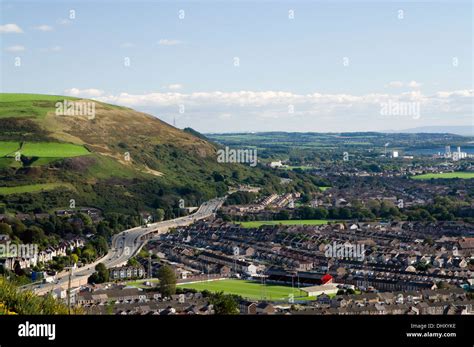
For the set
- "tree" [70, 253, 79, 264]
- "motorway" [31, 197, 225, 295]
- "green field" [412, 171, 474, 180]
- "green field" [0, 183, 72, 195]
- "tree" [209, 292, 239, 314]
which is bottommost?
"motorway" [31, 197, 225, 295]

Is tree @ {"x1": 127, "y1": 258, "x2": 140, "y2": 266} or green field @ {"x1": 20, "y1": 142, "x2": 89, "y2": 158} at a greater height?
green field @ {"x1": 20, "y1": 142, "x2": 89, "y2": 158}

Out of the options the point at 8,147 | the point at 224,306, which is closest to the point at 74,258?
the point at 224,306

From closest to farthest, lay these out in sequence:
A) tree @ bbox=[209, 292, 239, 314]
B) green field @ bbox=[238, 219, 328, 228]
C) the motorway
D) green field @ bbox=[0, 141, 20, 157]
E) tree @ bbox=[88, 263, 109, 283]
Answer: tree @ bbox=[209, 292, 239, 314]
the motorway
tree @ bbox=[88, 263, 109, 283]
green field @ bbox=[238, 219, 328, 228]
green field @ bbox=[0, 141, 20, 157]

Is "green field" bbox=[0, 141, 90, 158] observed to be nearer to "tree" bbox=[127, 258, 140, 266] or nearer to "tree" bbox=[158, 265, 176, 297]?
"tree" bbox=[127, 258, 140, 266]

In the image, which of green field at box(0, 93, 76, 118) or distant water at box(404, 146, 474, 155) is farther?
distant water at box(404, 146, 474, 155)

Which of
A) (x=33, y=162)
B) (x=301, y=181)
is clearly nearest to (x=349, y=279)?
(x=33, y=162)

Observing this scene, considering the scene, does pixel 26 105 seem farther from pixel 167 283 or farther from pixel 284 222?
pixel 167 283

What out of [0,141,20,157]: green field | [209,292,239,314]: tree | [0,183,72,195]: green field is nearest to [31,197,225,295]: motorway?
[209,292,239,314]: tree

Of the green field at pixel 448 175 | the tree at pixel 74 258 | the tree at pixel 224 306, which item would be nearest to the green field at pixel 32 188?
the tree at pixel 74 258
